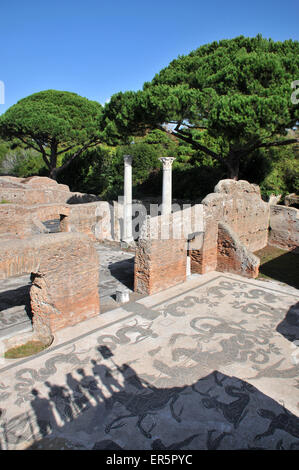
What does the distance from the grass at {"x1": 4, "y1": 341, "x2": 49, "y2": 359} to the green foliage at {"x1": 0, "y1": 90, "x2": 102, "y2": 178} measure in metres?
19.4

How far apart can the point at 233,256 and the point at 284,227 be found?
5.55 m

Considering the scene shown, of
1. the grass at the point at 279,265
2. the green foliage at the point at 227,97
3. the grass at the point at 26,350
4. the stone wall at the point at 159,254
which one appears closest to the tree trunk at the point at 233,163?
the green foliage at the point at 227,97

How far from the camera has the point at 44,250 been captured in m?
6.24

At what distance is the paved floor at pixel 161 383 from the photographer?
4.28 metres

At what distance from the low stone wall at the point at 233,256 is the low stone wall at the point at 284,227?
5207 mm

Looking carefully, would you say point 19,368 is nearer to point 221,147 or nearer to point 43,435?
point 43,435

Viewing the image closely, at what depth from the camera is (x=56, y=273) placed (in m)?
6.59

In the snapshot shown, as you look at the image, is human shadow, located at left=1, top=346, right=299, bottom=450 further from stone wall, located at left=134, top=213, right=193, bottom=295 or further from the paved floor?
stone wall, located at left=134, top=213, right=193, bottom=295

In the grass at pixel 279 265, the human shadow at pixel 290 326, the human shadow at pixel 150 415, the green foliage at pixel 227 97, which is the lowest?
the grass at pixel 279 265

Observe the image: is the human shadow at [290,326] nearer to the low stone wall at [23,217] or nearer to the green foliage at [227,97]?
the green foliage at [227,97]

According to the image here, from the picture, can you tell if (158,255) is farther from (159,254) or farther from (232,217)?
(232,217)

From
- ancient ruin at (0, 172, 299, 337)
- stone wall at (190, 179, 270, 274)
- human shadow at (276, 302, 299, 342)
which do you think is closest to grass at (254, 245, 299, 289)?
ancient ruin at (0, 172, 299, 337)

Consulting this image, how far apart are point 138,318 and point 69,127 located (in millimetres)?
21454

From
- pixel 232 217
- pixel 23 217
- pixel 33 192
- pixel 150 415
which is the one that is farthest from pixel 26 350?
pixel 33 192
